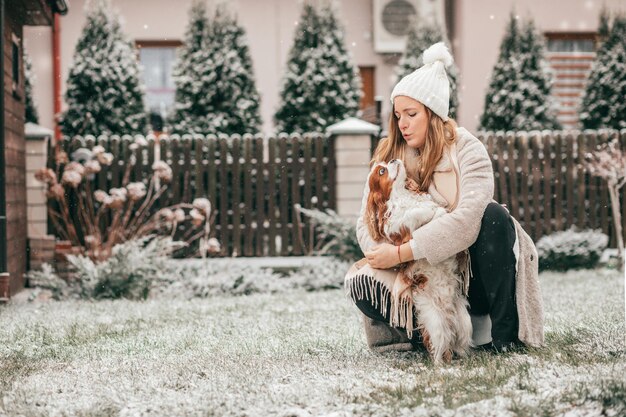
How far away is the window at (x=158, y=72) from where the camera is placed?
1391 cm

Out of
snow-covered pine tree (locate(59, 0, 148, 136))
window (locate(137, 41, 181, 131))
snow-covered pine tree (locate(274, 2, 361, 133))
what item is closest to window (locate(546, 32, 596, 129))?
snow-covered pine tree (locate(274, 2, 361, 133))

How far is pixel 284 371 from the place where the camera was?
115 inches

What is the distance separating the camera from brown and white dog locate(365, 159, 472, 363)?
9.41 feet

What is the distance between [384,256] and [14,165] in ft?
17.2

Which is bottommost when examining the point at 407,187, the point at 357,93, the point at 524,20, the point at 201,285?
the point at 201,285

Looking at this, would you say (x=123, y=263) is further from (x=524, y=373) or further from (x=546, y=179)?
(x=546, y=179)

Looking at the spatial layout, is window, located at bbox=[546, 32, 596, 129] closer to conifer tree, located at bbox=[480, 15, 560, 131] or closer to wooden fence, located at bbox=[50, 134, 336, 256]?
conifer tree, located at bbox=[480, 15, 560, 131]

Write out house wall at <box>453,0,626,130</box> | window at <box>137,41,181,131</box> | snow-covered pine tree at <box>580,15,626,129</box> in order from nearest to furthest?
1. snow-covered pine tree at <box>580,15,626,129</box>
2. house wall at <box>453,0,626,130</box>
3. window at <box>137,41,181,131</box>

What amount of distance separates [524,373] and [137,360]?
1.82 meters

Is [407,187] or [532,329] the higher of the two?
[407,187]

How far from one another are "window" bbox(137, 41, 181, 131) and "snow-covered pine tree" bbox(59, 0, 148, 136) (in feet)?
10.9

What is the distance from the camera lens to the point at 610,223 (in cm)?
944

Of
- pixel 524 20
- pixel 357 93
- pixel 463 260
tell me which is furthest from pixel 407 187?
pixel 524 20

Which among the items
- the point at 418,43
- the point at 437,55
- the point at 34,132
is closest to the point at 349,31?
the point at 418,43
